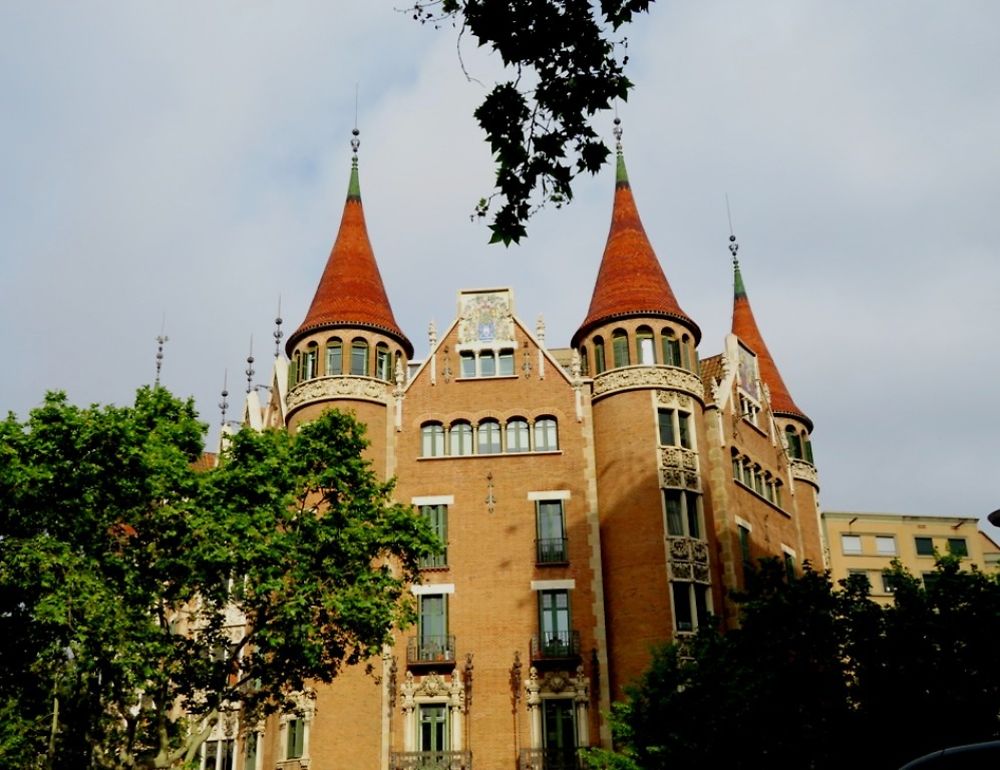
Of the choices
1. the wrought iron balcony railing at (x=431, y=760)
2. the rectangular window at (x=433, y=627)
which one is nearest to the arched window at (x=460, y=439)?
the rectangular window at (x=433, y=627)

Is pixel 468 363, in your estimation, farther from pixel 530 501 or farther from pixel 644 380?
pixel 644 380

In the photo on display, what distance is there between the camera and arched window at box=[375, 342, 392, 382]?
41469 millimetres

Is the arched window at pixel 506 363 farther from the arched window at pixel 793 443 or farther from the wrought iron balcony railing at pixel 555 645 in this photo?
the arched window at pixel 793 443

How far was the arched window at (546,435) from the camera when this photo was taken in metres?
39.8

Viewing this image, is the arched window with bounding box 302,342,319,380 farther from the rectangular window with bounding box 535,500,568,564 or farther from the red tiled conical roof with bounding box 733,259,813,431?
the red tiled conical roof with bounding box 733,259,813,431

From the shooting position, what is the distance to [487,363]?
41188 mm

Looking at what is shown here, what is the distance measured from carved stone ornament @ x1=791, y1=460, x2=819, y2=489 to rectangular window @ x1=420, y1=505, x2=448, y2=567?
56.5ft

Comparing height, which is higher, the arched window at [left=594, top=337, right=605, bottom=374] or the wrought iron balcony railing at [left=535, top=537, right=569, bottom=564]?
the arched window at [left=594, top=337, right=605, bottom=374]

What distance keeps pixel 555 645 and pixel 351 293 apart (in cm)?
1490

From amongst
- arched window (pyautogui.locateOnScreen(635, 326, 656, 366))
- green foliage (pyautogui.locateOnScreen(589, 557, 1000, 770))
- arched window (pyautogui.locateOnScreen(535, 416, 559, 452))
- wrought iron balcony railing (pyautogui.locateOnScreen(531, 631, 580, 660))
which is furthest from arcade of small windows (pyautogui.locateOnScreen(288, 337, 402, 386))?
green foliage (pyautogui.locateOnScreen(589, 557, 1000, 770))

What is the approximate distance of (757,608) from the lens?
27.6 metres

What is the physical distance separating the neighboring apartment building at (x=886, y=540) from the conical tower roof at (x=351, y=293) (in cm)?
3753

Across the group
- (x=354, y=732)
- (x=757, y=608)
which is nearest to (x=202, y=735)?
(x=354, y=732)

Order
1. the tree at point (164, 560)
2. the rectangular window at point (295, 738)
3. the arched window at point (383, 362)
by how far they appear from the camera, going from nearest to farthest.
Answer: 1. the tree at point (164, 560)
2. the rectangular window at point (295, 738)
3. the arched window at point (383, 362)
